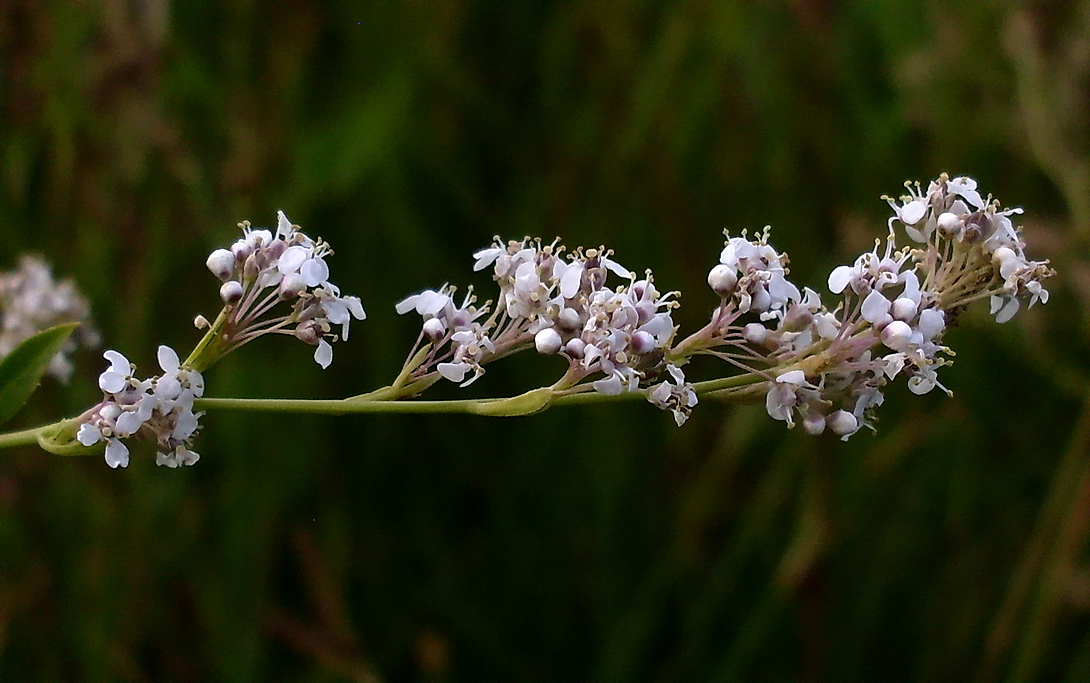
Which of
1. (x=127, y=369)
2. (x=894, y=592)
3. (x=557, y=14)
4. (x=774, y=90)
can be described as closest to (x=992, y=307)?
(x=127, y=369)

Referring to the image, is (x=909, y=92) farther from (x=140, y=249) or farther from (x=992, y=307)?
(x=140, y=249)

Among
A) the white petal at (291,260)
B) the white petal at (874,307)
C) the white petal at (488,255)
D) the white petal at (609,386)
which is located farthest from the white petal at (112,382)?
the white petal at (874,307)

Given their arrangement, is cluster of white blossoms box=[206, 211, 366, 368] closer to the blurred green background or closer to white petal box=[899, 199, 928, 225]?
white petal box=[899, 199, 928, 225]

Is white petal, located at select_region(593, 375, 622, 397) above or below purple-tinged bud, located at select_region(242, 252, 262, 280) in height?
below

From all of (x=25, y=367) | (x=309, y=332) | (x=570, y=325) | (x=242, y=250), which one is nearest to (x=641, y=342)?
(x=570, y=325)

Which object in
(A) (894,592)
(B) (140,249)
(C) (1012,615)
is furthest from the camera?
(A) (894,592)

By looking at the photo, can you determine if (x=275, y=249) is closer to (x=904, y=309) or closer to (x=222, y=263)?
(x=222, y=263)

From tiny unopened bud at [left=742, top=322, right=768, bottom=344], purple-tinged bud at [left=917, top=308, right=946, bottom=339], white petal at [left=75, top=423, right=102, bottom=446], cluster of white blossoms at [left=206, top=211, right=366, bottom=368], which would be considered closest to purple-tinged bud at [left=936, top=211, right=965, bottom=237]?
purple-tinged bud at [left=917, top=308, right=946, bottom=339]
